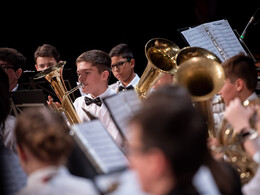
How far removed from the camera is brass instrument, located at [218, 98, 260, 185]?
189 centimetres

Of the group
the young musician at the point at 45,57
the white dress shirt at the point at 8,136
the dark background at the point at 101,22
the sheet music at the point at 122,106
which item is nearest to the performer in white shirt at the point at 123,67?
the young musician at the point at 45,57

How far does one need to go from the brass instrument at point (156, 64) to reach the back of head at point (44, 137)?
1541 millimetres

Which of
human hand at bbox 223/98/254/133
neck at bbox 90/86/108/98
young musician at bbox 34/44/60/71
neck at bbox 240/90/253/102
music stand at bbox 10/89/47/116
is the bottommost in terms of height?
neck at bbox 240/90/253/102

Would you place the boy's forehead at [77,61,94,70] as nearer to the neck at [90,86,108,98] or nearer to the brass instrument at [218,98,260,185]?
the neck at [90,86,108,98]

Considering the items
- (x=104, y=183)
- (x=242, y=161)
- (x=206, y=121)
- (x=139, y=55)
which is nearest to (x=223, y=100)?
(x=206, y=121)

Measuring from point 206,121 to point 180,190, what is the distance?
3.59ft

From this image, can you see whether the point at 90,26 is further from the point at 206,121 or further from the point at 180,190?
the point at 180,190

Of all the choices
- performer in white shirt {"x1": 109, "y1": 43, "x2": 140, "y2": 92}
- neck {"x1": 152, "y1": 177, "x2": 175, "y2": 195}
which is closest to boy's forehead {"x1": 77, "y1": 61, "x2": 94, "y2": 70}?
performer in white shirt {"x1": 109, "y1": 43, "x2": 140, "y2": 92}

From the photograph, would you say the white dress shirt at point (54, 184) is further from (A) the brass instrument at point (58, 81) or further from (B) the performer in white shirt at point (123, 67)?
(B) the performer in white shirt at point (123, 67)

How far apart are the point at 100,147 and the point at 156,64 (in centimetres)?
139

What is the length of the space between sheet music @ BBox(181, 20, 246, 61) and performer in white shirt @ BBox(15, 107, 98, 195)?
1.87 meters

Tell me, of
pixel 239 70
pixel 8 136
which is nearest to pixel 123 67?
pixel 239 70

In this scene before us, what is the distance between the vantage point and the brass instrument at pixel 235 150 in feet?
6.21

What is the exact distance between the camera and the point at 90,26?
5938 mm
